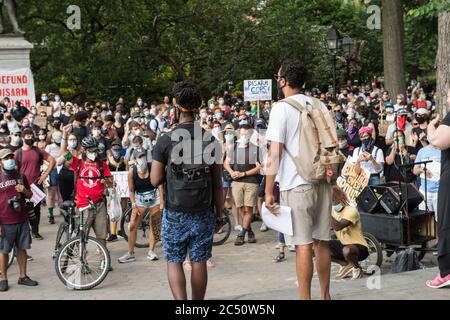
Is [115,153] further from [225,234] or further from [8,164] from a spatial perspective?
[8,164]

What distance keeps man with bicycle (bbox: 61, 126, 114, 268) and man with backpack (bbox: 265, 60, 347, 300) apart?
5.12 meters

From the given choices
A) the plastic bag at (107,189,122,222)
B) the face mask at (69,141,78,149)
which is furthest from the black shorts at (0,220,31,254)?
the face mask at (69,141,78,149)

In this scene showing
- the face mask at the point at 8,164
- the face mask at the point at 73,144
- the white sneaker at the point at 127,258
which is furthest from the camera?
the face mask at the point at 73,144

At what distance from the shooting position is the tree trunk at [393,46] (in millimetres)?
25672

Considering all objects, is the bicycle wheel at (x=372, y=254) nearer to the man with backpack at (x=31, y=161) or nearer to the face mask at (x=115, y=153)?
the face mask at (x=115, y=153)

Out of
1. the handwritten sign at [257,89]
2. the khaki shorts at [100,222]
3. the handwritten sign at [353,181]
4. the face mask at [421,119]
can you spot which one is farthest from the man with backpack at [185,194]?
the handwritten sign at [257,89]

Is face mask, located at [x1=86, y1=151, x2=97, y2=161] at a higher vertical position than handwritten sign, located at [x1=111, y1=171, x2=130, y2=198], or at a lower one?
higher

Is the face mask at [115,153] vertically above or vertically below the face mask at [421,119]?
below

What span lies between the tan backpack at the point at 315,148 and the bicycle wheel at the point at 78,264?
4.68m

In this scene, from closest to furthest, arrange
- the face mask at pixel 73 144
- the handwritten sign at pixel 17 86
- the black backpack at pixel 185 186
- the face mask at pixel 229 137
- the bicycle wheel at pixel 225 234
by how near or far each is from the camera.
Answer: the black backpack at pixel 185 186 < the bicycle wheel at pixel 225 234 < the face mask at pixel 73 144 < the face mask at pixel 229 137 < the handwritten sign at pixel 17 86

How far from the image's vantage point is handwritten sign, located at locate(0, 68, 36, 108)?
24.9 meters

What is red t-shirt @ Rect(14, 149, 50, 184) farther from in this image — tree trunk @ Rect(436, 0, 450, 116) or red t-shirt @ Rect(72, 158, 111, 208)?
tree trunk @ Rect(436, 0, 450, 116)
